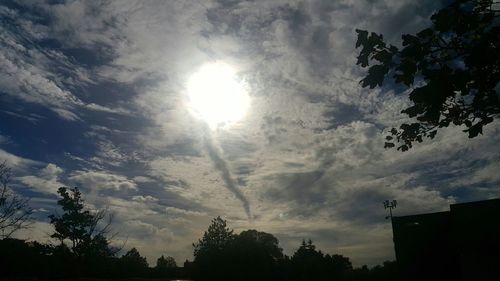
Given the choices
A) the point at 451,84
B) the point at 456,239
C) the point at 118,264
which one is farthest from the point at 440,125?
the point at 118,264

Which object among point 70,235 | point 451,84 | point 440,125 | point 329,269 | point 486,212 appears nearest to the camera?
point 451,84

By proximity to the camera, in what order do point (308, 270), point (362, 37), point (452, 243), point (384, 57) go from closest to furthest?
point (384, 57)
point (362, 37)
point (452, 243)
point (308, 270)

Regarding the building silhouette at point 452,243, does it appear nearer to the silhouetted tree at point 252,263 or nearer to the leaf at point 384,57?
the silhouetted tree at point 252,263

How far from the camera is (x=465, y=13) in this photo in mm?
4547

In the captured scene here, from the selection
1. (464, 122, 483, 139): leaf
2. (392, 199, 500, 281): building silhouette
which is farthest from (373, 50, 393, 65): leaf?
(392, 199, 500, 281): building silhouette

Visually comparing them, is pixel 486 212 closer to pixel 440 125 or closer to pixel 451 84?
pixel 440 125

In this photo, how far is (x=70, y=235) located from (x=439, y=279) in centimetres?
4794

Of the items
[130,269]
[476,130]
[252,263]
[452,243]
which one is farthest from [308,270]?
[476,130]

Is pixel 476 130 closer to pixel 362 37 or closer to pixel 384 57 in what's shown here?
pixel 384 57

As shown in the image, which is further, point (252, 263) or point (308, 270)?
point (308, 270)

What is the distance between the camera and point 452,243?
115 feet

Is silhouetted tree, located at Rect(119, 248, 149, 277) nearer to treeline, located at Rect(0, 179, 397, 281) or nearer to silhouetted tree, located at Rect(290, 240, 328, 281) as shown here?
treeline, located at Rect(0, 179, 397, 281)

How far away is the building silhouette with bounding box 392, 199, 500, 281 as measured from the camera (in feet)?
90.3

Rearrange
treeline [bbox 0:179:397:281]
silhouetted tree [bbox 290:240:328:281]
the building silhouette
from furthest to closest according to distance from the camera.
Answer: silhouetted tree [bbox 290:240:328:281], treeline [bbox 0:179:397:281], the building silhouette
